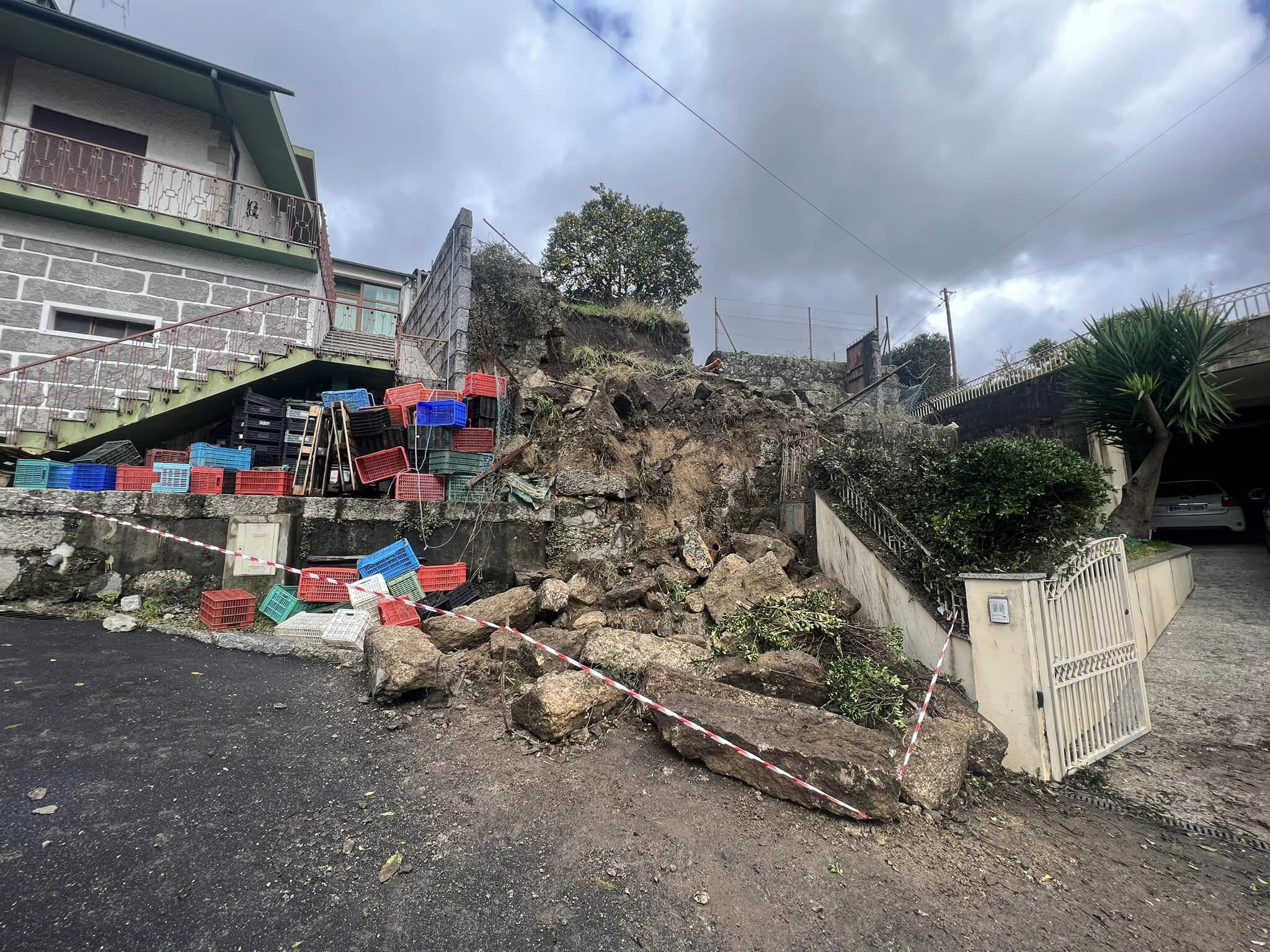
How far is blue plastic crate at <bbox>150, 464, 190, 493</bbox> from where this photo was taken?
21.9 feet

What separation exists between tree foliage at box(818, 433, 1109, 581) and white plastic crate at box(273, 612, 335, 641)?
674cm

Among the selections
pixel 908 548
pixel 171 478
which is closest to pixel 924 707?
pixel 908 548

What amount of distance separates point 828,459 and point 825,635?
3.29 m

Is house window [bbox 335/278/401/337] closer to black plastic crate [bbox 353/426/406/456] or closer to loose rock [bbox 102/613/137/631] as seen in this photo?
black plastic crate [bbox 353/426/406/456]

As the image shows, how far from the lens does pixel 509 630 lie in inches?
224

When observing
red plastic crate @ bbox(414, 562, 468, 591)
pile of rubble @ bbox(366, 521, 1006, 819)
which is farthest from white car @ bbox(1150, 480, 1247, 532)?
red plastic crate @ bbox(414, 562, 468, 591)

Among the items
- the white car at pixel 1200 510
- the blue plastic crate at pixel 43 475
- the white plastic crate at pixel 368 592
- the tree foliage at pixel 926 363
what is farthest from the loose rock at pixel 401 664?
the tree foliage at pixel 926 363

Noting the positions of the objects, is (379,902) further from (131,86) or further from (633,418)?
(131,86)

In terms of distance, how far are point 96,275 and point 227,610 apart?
24.5ft

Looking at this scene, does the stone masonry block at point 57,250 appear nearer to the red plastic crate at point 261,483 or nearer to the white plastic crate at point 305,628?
the red plastic crate at point 261,483

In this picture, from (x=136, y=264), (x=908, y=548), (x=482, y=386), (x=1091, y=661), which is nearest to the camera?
(x=1091, y=661)

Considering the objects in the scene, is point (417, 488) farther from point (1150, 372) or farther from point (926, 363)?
point (926, 363)

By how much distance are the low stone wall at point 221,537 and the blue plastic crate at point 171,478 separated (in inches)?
9.9

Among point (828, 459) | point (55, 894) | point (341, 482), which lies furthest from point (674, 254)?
point (55, 894)
